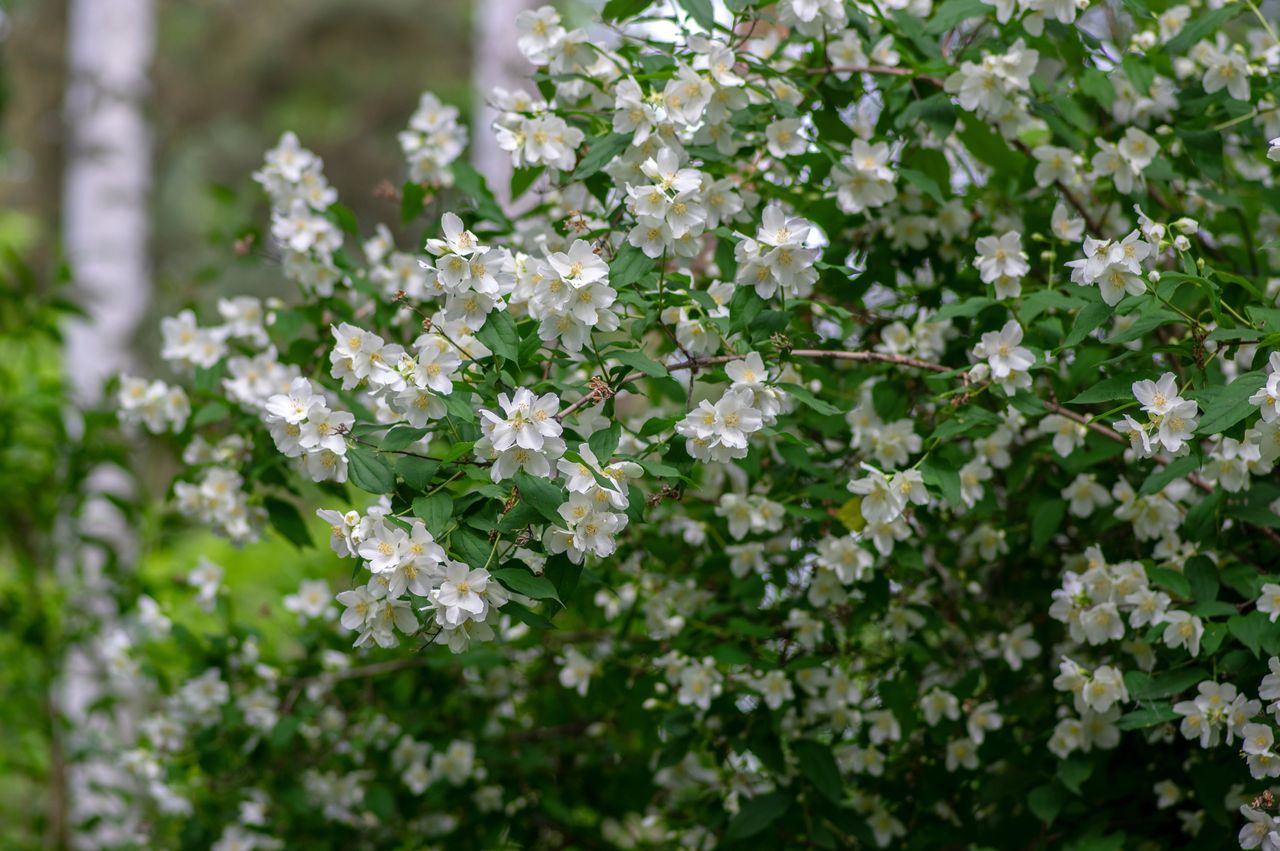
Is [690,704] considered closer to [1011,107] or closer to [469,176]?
[469,176]

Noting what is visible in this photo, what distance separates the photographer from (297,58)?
1166 cm

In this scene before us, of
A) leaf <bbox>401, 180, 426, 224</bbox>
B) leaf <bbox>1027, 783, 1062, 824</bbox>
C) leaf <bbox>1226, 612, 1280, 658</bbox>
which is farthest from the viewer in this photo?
leaf <bbox>401, 180, 426, 224</bbox>

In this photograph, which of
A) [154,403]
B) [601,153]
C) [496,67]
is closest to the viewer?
[601,153]

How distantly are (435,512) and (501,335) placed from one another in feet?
0.77

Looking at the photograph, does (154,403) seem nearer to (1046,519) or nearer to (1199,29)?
(1046,519)

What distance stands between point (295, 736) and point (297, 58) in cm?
1063

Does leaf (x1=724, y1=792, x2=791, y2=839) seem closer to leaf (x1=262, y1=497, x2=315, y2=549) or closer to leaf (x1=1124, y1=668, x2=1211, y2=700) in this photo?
leaf (x1=1124, y1=668, x2=1211, y2=700)

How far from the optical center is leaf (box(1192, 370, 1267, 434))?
1.35 meters

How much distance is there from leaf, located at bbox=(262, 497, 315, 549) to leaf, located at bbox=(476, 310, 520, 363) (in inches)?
26.8

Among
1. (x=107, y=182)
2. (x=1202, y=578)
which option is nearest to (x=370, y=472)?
(x=1202, y=578)

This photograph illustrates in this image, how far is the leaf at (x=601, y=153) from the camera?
160 cm

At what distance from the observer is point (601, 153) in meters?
1.60

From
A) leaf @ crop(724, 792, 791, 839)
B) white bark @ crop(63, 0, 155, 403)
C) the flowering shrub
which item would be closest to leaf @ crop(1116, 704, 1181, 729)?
the flowering shrub

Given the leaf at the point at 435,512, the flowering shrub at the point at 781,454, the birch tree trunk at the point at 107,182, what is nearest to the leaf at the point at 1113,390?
the flowering shrub at the point at 781,454
